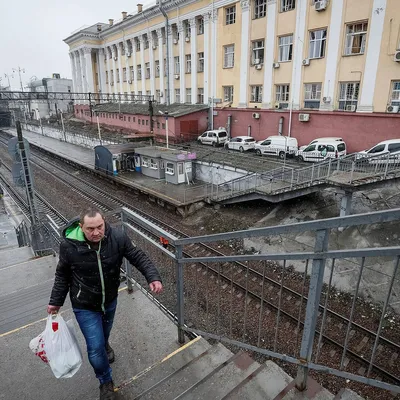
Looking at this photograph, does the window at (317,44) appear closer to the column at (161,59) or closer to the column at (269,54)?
the column at (269,54)

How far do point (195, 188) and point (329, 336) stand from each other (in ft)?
41.6

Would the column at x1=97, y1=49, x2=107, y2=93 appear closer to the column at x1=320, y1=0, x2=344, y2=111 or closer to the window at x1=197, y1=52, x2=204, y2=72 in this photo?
the window at x1=197, y1=52, x2=204, y2=72

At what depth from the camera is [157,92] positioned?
36844 millimetres

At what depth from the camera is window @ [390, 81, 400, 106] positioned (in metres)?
16.6

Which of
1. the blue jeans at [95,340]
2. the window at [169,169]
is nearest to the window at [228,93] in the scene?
the window at [169,169]

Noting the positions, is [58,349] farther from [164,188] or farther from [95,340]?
[164,188]

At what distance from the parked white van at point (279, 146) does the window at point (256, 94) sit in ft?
A: 17.1

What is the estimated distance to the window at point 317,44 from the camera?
63.2 feet

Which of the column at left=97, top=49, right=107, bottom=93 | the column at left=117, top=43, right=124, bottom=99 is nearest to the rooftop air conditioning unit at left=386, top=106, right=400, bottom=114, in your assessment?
the column at left=117, top=43, right=124, bottom=99

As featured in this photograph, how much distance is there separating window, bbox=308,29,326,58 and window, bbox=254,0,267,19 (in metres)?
4.83

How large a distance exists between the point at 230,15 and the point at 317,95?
11.0 metres

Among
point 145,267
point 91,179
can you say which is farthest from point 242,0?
point 145,267

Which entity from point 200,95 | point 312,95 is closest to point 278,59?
point 312,95

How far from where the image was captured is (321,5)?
60.1 ft
